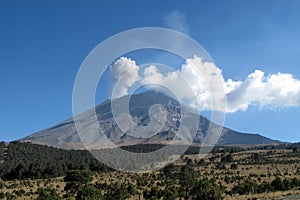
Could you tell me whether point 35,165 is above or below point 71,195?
above

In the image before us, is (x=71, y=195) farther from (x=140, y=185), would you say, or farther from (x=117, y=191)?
(x=140, y=185)

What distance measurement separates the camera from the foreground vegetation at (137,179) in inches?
2172

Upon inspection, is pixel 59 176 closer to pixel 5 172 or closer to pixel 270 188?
pixel 5 172

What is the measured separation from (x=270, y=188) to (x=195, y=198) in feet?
48.3

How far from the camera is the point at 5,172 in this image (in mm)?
112250

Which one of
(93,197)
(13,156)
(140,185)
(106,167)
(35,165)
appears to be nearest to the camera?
(93,197)

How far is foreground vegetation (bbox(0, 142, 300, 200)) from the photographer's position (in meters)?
55.2

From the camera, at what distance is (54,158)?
150 metres

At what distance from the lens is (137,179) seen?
8569 cm

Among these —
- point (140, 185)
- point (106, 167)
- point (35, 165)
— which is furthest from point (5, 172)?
point (140, 185)

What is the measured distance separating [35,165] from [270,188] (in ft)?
236

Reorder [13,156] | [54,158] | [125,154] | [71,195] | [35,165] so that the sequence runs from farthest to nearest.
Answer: [125,154] < [54,158] < [13,156] < [35,165] < [71,195]

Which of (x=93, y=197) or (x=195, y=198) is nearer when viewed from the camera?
(x=195, y=198)

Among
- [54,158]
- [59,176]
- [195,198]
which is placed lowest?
[195,198]
